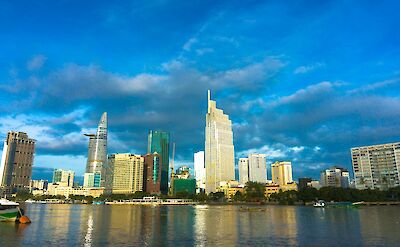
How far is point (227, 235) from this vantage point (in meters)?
49.8

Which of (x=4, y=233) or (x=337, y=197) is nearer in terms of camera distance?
(x=4, y=233)

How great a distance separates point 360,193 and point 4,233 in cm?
19207

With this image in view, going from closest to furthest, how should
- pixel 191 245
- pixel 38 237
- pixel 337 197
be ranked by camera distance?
pixel 191 245 < pixel 38 237 < pixel 337 197

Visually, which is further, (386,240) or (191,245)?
(386,240)

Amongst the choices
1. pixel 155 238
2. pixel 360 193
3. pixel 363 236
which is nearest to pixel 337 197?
pixel 360 193

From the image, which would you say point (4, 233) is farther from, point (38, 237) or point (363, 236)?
point (363, 236)

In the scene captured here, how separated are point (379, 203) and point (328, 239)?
576 feet

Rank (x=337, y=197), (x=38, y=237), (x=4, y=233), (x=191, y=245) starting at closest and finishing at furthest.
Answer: (x=191, y=245)
(x=38, y=237)
(x=4, y=233)
(x=337, y=197)

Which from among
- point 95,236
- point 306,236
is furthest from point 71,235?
point 306,236

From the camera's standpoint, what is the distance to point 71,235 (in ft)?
163

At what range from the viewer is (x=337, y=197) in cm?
19075

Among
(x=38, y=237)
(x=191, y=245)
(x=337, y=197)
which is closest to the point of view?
(x=191, y=245)

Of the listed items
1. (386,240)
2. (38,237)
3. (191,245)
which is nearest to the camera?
(191,245)

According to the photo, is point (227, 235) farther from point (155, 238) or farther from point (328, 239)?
point (328, 239)
